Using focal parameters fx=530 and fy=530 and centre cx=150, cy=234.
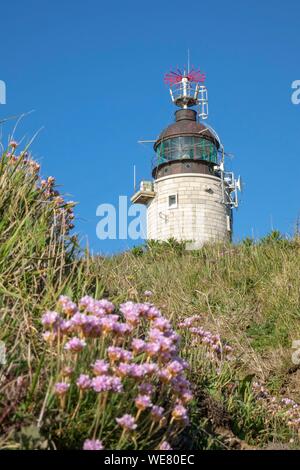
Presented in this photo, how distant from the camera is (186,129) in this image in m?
35.2

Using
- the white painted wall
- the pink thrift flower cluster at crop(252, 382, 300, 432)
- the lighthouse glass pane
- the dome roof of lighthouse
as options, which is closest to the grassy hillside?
the pink thrift flower cluster at crop(252, 382, 300, 432)

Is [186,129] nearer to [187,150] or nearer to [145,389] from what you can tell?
[187,150]

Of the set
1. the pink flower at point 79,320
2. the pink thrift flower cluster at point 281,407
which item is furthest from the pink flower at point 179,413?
the pink thrift flower cluster at point 281,407

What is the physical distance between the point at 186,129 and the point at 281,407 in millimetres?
A: 32185

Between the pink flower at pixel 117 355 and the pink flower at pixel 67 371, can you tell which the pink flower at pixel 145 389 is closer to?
the pink flower at pixel 117 355

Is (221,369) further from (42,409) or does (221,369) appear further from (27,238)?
(42,409)

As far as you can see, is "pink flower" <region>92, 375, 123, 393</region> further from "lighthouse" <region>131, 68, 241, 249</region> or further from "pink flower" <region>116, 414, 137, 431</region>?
"lighthouse" <region>131, 68, 241, 249</region>

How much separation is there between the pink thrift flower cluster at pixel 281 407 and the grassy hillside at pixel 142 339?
1 centimetres

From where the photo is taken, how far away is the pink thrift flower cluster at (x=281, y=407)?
393 centimetres

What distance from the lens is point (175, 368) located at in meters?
2.28

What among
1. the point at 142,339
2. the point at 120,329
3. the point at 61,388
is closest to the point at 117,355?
the point at 120,329

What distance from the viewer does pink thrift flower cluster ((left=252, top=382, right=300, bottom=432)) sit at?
393 cm

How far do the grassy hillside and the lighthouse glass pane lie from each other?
27.2 m
